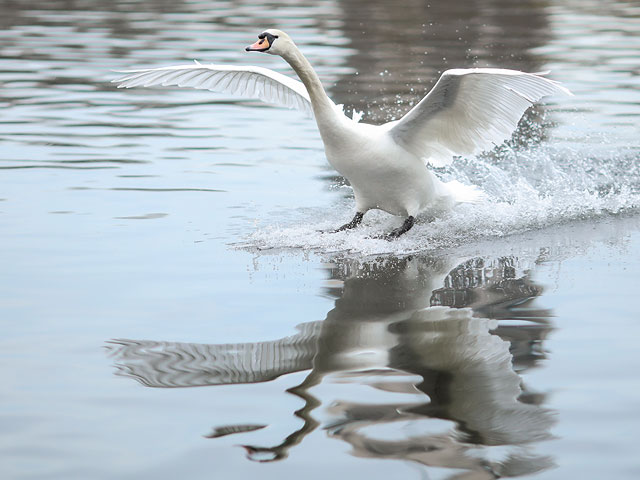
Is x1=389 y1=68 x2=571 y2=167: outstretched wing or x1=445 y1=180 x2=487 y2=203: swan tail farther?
x1=445 y1=180 x2=487 y2=203: swan tail

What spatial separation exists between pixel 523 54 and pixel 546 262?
13333mm

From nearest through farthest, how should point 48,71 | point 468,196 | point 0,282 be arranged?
point 0,282 → point 468,196 → point 48,71

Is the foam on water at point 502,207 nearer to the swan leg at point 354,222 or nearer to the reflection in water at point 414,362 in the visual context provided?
the swan leg at point 354,222

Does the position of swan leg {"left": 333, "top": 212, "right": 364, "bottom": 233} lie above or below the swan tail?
below

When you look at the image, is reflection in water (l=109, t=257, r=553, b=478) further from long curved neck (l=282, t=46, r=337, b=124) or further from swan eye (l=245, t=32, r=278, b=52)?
swan eye (l=245, t=32, r=278, b=52)

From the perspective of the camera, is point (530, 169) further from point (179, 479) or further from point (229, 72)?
point (179, 479)

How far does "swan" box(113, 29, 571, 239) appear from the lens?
26.8 feet

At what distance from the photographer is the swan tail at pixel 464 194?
9352 mm

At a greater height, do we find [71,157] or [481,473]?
[71,157]

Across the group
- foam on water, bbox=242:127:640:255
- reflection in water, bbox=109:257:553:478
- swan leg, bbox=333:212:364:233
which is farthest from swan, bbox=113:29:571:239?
reflection in water, bbox=109:257:553:478

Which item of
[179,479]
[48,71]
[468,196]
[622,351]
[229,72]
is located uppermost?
[48,71]

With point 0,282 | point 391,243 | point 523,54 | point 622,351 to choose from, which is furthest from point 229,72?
point 523,54

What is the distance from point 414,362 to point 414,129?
333cm

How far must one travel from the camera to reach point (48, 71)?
1870 centimetres
